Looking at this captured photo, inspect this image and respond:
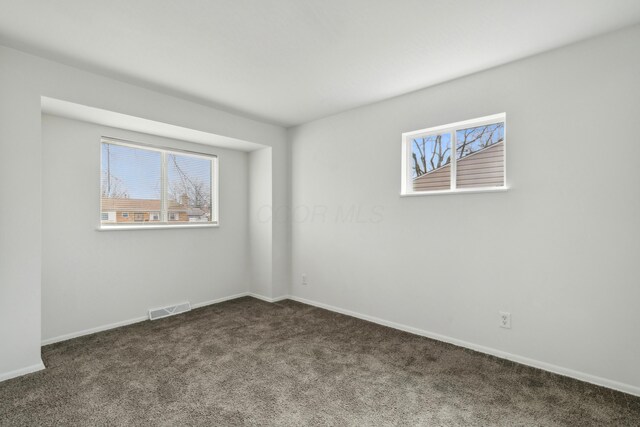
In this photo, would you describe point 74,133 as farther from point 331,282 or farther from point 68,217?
point 331,282

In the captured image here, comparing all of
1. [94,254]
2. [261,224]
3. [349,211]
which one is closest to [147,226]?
[94,254]

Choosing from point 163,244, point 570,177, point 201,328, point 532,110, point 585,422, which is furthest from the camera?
point 163,244

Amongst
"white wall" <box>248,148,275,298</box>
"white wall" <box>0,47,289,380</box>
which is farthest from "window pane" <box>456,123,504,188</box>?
"white wall" <box>0,47,289,380</box>

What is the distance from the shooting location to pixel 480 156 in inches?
118

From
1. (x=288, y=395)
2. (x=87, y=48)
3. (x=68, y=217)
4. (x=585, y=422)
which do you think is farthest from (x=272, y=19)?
(x=585, y=422)

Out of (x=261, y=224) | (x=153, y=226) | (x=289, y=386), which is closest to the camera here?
(x=289, y=386)

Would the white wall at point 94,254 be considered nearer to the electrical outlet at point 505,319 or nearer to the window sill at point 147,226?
the window sill at point 147,226

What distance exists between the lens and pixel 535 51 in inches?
99.5

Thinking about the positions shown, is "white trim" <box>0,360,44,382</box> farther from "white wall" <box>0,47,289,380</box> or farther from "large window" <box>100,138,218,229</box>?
"large window" <box>100,138,218,229</box>

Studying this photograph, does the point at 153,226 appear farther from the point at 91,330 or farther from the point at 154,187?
the point at 91,330

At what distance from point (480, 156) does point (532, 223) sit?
30.4 inches

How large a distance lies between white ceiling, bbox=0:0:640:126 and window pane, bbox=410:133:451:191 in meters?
0.59

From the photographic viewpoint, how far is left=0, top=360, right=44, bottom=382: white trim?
2381mm

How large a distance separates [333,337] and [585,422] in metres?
1.98
